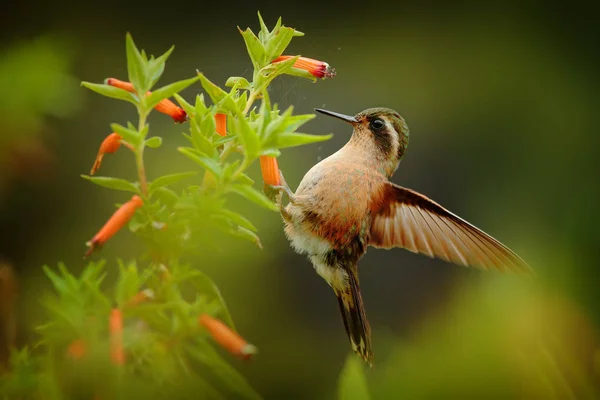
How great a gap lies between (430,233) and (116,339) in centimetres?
115

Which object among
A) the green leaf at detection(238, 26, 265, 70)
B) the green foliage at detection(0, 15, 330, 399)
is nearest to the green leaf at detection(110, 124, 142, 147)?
the green foliage at detection(0, 15, 330, 399)

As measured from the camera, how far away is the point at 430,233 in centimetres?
175

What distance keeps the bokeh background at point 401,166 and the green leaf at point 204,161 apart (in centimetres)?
48

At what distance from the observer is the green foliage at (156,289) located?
2.62ft

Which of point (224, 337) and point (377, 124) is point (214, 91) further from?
point (377, 124)

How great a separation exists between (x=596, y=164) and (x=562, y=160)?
170 mm

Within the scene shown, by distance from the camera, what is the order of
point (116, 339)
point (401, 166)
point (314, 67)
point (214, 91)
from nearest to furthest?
1. point (116, 339)
2. point (214, 91)
3. point (314, 67)
4. point (401, 166)

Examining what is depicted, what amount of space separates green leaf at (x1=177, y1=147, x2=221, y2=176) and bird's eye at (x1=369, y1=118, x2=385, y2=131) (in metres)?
0.81

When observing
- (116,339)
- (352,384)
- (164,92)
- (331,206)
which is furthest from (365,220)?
(116,339)

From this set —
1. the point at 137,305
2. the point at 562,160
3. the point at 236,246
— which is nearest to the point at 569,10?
the point at 562,160

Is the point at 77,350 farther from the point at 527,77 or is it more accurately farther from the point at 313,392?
the point at 527,77

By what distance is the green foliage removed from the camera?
0.80m

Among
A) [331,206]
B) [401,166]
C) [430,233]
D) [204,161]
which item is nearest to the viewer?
[204,161]

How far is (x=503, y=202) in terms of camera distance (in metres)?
3.14
